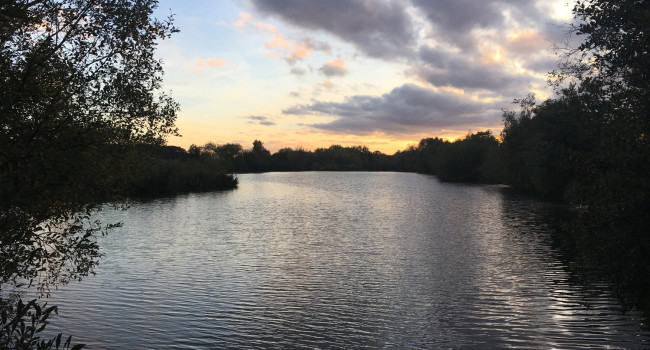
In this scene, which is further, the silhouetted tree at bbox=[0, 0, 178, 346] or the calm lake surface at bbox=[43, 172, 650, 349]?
the calm lake surface at bbox=[43, 172, 650, 349]

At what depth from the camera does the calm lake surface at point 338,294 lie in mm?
13188

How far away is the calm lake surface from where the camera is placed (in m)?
13.2

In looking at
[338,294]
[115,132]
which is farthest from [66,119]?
[338,294]

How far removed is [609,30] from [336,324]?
36.3 ft

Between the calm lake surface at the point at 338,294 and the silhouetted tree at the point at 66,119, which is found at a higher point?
the silhouetted tree at the point at 66,119

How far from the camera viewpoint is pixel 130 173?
1174cm

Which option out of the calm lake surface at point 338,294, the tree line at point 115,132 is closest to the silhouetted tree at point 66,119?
the tree line at point 115,132

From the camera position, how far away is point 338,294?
57.2ft

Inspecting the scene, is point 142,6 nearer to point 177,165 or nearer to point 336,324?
point 336,324

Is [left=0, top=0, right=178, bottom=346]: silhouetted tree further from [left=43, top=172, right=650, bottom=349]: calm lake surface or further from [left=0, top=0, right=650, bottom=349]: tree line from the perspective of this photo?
[left=43, top=172, right=650, bottom=349]: calm lake surface

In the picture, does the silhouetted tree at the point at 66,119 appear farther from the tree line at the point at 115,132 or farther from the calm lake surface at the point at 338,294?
the calm lake surface at the point at 338,294

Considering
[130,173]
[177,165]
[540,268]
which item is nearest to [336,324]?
[130,173]

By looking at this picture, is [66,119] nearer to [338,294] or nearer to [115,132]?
[115,132]

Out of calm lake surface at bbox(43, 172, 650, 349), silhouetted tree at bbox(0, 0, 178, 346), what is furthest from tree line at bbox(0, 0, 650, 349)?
calm lake surface at bbox(43, 172, 650, 349)
